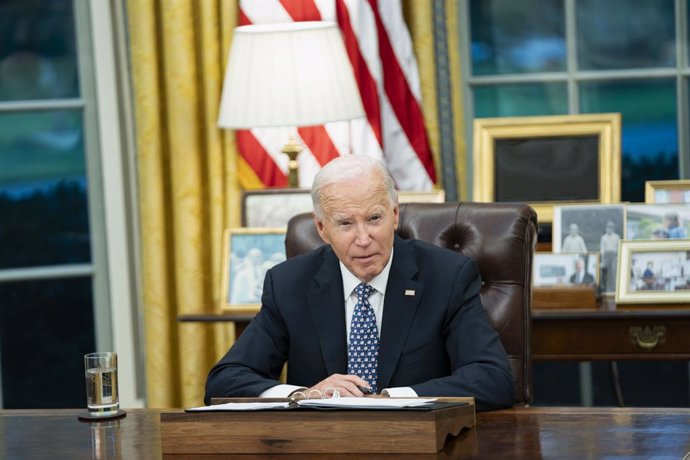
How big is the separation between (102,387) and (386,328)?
68cm

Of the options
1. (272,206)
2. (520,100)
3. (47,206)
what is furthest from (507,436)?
(47,206)

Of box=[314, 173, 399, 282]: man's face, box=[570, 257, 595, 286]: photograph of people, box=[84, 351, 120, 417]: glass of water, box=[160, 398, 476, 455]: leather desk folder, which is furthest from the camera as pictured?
box=[570, 257, 595, 286]: photograph of people

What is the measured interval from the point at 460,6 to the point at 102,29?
1383 mm

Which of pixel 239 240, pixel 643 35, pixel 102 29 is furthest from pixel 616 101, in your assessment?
pixel 102 29

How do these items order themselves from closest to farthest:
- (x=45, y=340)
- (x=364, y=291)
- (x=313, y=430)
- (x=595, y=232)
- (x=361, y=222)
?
(x=313, y=430) → (x=361, y=222) → (x=364, y=291) → (x=595, y=232) → (x=45, y=340)

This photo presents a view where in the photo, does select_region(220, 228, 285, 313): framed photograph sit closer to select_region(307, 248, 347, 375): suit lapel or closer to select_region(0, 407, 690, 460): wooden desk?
select_region(307, 248, 347, 375): suit lapel

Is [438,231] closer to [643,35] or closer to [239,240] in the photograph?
[239,240]

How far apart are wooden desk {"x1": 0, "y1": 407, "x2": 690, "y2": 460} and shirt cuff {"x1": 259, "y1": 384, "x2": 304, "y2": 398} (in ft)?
0.81

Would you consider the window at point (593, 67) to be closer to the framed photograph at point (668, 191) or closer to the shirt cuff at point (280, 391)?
the framed photograph at point (668, 191)

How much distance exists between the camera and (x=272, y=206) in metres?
4.13

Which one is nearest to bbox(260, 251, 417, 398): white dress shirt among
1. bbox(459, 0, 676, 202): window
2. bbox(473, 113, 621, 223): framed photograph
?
bbox(473, 113, 621, 223): framed photograph

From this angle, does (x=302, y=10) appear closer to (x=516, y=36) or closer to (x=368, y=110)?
(x=368, y=110)

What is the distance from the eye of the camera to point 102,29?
482 centimetres

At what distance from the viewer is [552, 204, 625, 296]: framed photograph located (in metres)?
3.89
